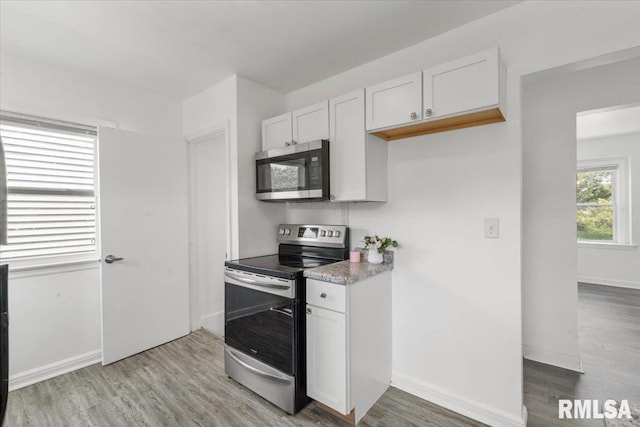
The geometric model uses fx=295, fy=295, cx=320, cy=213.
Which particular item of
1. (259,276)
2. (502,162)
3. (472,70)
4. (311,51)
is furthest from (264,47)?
(502,162)

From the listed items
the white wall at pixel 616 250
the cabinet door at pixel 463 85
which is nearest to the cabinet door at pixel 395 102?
the cabinet door at pixel 463 85

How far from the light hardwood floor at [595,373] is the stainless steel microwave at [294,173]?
198 cm

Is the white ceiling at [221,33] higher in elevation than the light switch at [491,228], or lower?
higher

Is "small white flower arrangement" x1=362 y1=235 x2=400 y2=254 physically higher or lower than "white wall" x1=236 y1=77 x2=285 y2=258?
lower

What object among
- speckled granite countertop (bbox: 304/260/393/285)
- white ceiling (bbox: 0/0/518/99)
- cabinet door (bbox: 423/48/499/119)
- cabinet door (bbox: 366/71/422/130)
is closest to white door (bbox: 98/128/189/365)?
white ceiling (bbox: 0/0/518/99)

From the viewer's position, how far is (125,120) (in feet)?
9.07

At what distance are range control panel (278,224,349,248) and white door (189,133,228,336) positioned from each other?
98cm

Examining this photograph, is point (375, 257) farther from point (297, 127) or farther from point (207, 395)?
point (207, 395)

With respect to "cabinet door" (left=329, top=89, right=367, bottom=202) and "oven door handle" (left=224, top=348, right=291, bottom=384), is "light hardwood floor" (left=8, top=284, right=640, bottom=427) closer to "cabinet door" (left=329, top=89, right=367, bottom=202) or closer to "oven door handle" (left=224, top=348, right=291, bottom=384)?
"oven door handle" (left=224, top=348, right=291, bottom=384)

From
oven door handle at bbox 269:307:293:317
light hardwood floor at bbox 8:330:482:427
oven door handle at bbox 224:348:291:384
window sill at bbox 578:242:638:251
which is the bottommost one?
light hardwood floor at bbox 8:330:482:427

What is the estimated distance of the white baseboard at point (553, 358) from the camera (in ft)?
7.75

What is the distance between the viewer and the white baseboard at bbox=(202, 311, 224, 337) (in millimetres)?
3261

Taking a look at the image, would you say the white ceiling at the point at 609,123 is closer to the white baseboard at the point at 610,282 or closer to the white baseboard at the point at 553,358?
the white baseboard at the point at 610,282

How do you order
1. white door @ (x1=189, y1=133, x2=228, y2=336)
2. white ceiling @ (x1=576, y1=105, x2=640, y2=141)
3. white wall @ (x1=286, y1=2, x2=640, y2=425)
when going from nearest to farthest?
white wall @ (x1=286, y1=2, x2=640, y2=425) < white door @ (x1=189, y1=133, x2=228, y2=336) < white ceiling @ (x1=576, y1=105, x2=640, y2=141)
